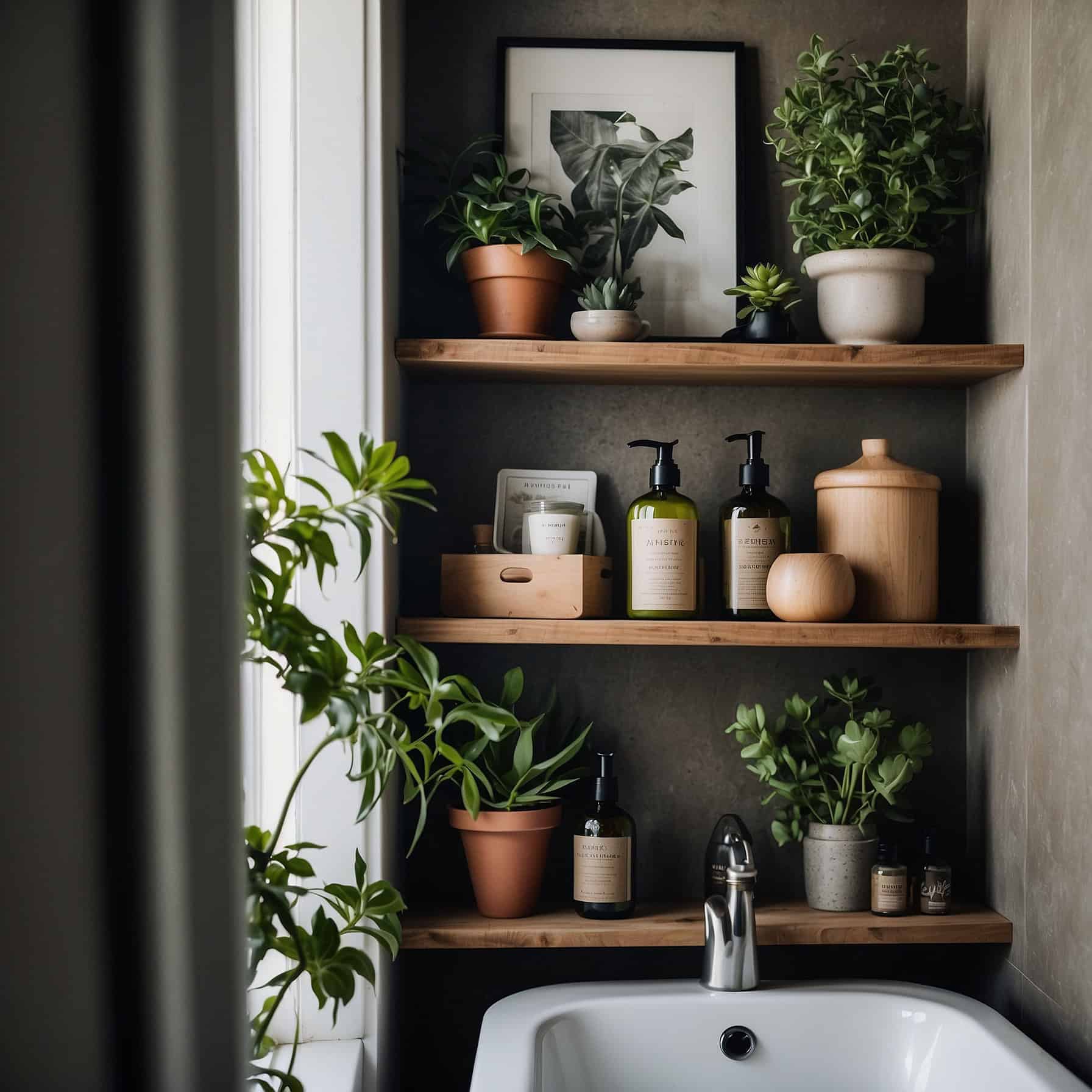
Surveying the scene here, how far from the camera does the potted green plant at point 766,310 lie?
4.42 feet

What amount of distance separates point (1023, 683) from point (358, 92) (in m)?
1.13

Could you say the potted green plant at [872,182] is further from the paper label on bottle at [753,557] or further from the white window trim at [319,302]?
the white window trim at [319,302]

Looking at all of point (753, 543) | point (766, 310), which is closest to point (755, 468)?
point (753, 543)

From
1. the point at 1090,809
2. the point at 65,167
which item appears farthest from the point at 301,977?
the point at 65,167

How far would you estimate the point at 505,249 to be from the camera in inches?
→ 52.5

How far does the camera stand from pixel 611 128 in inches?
58.2

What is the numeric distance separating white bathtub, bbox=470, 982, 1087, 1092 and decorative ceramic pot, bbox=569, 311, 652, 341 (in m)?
0.85

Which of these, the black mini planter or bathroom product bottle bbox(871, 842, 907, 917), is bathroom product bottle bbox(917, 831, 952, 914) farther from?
the black mini planter

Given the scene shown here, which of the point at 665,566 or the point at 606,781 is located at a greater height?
the point at 665,566

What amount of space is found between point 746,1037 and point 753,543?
63cm

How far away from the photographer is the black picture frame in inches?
57.9

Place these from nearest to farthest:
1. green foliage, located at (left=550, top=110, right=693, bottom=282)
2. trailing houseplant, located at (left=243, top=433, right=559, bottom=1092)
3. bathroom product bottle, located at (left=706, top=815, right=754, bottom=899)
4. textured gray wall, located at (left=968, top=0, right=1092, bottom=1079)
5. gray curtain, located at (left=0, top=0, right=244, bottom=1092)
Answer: gray curtain, located at (left=0, top=0, right=244, bottom=1092) → trailing houseplant, located at (left=243, top=433, right=559, bottom=1092) → textured gray wall, located at (left=968, top=0, right=1092, bottom=1079) → bathroom product bottle, located at (left=706, top=815, right=754, bottom=899) → green foliage, located at (left=550, top=110, right=693, bottom=282)

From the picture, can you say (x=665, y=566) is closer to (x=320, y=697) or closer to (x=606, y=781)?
(x=606, y=781)

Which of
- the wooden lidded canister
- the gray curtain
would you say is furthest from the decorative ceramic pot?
Answer: the gray curtain
